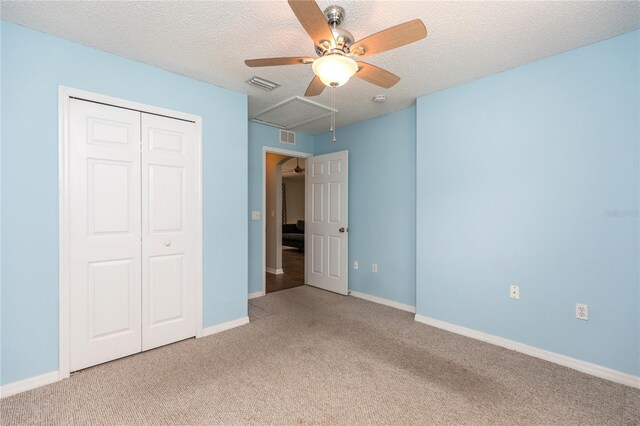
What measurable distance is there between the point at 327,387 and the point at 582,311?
2.06m

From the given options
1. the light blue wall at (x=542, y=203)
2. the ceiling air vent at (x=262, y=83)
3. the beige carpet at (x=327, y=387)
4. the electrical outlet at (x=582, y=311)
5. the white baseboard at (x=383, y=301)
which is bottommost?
the beige carpet at (x=327, y=387)

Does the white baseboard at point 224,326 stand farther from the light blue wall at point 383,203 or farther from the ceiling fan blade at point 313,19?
the ceiling fan blade at point 313,19

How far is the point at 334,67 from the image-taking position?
5.39ft

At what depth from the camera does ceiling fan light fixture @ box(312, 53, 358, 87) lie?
1.62 metres

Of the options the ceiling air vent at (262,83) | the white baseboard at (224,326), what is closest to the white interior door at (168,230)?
the white baseboard at (224,326)

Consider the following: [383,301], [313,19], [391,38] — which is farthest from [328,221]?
[313,19]

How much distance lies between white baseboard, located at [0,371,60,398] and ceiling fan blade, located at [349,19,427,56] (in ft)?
9.89

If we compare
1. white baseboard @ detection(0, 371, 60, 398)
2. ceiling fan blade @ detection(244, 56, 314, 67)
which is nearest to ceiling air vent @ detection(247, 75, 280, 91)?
ceiling fan blade @ detection(244, 56, 314, 67)

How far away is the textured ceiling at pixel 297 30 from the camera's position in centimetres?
185

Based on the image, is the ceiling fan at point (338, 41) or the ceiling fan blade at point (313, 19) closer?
the ceiling fan blade at point (313, 19)

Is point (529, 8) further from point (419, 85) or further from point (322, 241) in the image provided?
point (322, 241)

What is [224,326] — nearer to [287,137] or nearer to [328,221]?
[328,221]

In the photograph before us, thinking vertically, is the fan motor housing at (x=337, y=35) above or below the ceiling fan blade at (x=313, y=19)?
above

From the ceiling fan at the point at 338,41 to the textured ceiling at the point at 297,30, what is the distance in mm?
265
